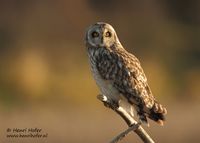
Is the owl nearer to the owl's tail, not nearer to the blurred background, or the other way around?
the owl's tail

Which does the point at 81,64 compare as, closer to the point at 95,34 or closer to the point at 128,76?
the point at 95,34

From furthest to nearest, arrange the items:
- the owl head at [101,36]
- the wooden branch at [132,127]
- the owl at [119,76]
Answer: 1. the owl head at [101,36]
2. the owl at [119,76]
3. the wooden branch at [132,127]

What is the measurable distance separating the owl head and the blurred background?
650 cm

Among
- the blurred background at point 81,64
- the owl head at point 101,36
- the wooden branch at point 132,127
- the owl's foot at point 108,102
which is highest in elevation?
the blurred background at point 81,64

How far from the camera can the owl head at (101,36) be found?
321 inches

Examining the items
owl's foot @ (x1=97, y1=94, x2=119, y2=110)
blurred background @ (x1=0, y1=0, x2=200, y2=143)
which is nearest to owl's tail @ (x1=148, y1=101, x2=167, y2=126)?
owl's foot @ (x1=97, y1=94, x2=119, y2=110)

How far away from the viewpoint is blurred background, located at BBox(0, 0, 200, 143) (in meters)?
15.8

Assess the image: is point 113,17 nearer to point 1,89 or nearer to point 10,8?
point 10,8

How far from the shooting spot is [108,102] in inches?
303

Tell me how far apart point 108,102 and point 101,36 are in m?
0.63

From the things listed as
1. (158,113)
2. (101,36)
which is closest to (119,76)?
(101,36)

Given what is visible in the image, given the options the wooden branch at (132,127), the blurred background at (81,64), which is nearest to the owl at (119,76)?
the wooden branch at (132,127)

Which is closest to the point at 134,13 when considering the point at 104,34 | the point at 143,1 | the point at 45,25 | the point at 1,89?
the point at 143,1

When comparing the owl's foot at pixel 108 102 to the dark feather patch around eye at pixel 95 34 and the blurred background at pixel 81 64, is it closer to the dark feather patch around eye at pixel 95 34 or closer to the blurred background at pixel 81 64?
the dark feather patch around eye at pixel 95 34
